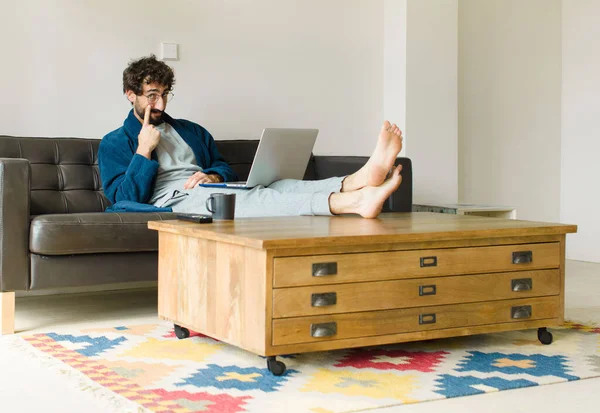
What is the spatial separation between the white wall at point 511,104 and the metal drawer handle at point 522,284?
104 inches

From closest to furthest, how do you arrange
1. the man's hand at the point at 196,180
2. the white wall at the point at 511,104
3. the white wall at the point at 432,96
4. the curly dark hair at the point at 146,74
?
the man's hand at the point at 196,180 < the curly dark hair at the point at 146,74 < the white wall at the point at 432,96 < the white wall at the point at 511,104

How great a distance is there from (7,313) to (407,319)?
4.88 ft

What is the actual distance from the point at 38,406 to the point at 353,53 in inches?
132

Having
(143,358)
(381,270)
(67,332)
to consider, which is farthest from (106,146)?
(381,270)

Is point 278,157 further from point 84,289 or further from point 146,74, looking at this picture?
point 84,289

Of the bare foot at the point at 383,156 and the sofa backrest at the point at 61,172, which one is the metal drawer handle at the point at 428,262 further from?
the sofa backrest at the point at 61,172

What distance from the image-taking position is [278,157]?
3373 mm

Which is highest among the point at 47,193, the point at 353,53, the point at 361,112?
the point at 353,53

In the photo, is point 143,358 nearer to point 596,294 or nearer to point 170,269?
point 170,269

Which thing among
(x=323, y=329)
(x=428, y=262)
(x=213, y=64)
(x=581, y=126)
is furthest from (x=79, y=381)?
(x=581, y=126)

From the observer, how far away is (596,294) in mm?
4020

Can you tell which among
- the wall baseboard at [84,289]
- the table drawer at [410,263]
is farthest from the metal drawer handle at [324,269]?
the wall baseboard at [84,289]

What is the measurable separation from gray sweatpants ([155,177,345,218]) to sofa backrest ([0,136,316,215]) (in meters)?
0.59

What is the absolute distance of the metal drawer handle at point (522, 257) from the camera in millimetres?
2771
